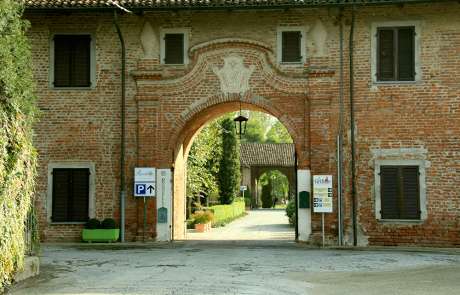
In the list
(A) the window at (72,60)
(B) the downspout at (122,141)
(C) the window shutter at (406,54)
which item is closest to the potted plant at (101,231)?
(B) the downspout at (122,141)

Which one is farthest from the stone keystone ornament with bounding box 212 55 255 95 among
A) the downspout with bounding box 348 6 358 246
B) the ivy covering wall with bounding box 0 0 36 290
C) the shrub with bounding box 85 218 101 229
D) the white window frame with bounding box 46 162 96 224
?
the ivy covering wall with bounding box 0 0 36 290

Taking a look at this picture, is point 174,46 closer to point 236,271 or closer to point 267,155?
point 236,271

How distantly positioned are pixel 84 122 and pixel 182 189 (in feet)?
15.0

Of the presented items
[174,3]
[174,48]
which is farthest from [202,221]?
[174,3]

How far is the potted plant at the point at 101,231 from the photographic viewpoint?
58.0ft

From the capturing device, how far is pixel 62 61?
18.4 meters

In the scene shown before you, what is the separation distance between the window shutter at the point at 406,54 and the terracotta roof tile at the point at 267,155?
41383 millimetres

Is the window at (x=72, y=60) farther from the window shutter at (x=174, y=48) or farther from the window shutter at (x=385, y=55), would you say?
the window shutter at (x=385, y=55)

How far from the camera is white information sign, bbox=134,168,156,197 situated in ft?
58.4

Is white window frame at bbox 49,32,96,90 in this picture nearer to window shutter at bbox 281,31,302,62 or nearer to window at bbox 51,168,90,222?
window at bbox 51,168,90,222

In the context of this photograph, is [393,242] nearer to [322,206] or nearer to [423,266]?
[322,206]

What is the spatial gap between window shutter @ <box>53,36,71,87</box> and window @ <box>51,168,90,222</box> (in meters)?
2.53

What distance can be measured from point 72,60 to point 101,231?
4865 mm

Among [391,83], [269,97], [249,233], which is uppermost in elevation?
[391,83]
